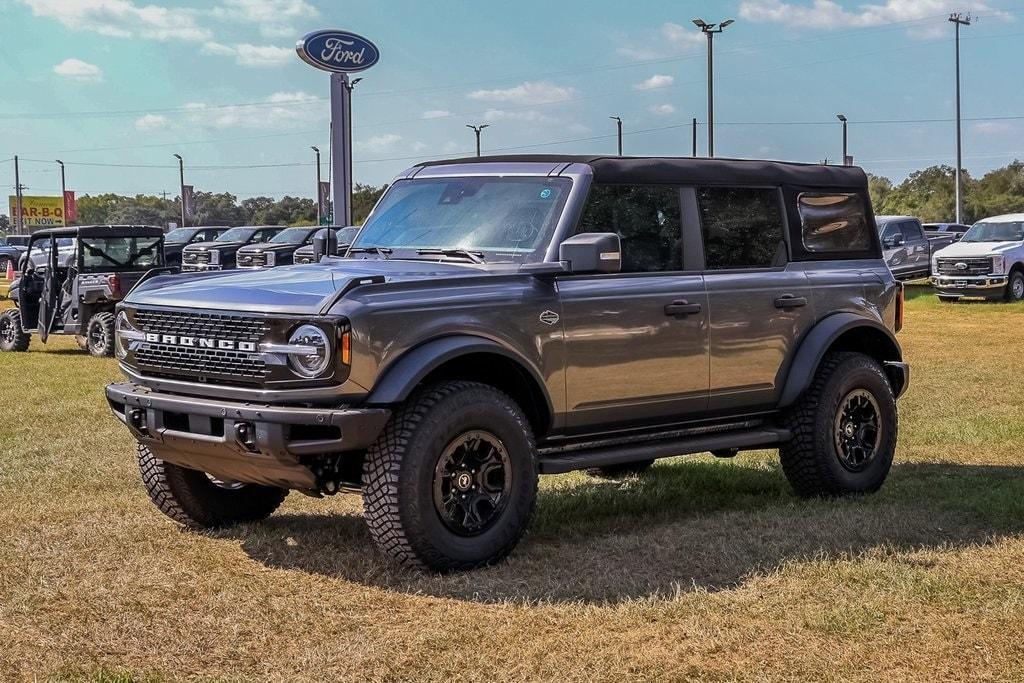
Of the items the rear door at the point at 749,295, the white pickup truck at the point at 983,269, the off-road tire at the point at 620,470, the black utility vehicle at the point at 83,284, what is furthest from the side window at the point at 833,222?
the white pickup truck at the point at 983,269

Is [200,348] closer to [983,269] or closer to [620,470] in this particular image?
[620,470]

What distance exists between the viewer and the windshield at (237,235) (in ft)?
123

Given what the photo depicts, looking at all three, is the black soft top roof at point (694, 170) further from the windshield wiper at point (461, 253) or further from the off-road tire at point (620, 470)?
the off-road tire at point (620, 470)

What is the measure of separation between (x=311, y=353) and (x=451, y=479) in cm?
89

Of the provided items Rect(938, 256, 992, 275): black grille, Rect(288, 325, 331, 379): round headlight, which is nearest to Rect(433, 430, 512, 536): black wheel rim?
Rect(288, 325, 331, 379): round headlight

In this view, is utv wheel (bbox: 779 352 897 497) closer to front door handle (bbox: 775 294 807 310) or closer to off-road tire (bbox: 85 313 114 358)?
front door handle (bbox: 775 294 807 310)

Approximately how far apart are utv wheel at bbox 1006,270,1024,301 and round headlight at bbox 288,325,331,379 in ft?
81.2

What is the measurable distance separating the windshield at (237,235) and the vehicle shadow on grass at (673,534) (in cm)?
3008

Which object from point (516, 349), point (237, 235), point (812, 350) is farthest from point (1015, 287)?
point (516, 349)

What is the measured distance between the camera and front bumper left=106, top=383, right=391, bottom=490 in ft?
18.8

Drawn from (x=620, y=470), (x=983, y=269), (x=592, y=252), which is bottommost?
(x=620, y=470)

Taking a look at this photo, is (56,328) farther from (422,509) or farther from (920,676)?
(920,676)

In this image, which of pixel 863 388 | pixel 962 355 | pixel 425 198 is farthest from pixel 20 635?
pixel 962 355

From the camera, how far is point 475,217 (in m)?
7.09
